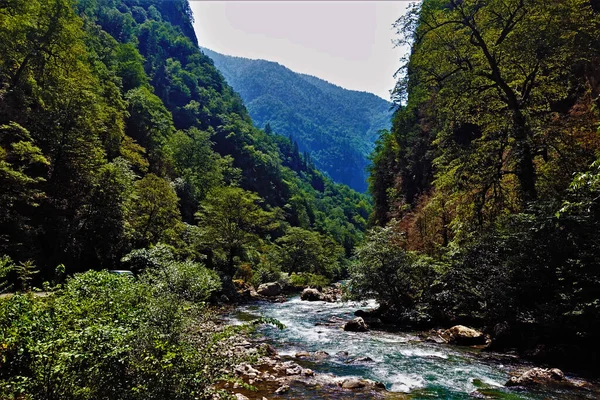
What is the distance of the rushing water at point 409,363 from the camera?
373 inches

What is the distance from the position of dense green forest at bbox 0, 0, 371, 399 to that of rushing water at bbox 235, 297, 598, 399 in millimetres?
5561

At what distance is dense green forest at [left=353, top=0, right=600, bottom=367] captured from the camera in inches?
445

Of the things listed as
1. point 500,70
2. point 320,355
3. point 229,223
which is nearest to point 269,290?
point 229,223

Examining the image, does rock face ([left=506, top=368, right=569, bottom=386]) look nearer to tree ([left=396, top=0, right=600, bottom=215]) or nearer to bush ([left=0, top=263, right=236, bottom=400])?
tree ([left=396, top=0, right=600, bottom=215])

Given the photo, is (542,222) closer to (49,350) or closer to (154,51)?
(49,350)

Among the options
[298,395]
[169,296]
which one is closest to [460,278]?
[298,395]

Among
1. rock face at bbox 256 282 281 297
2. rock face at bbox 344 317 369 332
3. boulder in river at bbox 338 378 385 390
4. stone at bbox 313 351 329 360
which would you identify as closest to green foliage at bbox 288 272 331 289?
rock face at bbox 256 282 281 297

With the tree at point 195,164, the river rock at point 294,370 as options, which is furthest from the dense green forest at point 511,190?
the tree at point 195,164

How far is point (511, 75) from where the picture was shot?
58.2 feet

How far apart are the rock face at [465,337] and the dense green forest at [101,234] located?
35.3 ft

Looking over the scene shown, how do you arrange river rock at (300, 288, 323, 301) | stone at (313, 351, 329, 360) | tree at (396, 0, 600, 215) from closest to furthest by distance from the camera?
stone at (313, 351, 329, 360) → tree at (396, 0, 600, 215) → river rock at (300, 288, 323, 301)

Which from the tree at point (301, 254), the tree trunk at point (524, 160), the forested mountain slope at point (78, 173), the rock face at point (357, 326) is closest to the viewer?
the tree trunk at point (524, 160)

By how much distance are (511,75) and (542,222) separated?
948cm

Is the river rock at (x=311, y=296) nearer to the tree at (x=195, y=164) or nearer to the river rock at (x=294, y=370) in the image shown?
the river rock at (x=294, y=370)
